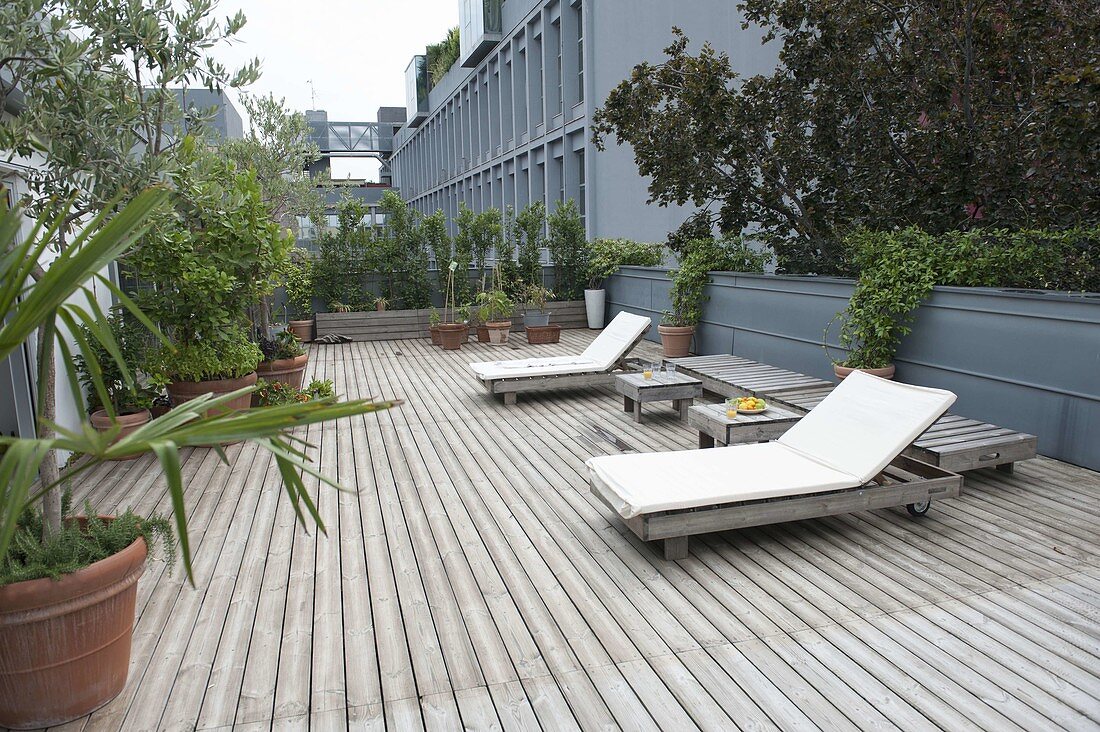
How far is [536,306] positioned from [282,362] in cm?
593

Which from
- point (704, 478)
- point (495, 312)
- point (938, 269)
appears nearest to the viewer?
point (704, 478)

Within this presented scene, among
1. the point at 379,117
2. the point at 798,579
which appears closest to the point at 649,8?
the point at 798,579

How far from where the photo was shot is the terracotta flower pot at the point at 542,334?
1216cm

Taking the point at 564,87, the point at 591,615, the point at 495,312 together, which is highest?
the point at 564,87

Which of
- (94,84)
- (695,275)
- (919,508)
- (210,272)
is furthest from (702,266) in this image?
(94,84)

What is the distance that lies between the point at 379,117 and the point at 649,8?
29987mm

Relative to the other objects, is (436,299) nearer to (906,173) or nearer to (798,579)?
(906,173)

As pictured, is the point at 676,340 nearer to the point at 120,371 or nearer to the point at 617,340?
the point at 617,340

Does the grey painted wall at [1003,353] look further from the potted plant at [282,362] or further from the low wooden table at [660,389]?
the potted plant at [282,362]

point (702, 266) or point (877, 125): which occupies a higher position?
point (877, 125)

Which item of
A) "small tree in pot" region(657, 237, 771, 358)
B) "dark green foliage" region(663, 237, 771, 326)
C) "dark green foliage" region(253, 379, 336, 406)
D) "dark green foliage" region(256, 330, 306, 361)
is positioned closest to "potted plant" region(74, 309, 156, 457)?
"dark green foliage" region(253, 379, 336, 406)

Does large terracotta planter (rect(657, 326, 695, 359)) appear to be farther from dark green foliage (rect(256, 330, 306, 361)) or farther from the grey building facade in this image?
the grey building facade

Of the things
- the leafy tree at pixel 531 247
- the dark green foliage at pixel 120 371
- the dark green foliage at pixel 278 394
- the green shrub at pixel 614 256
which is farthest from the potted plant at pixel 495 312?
the dark green foliage at pixel 120 371

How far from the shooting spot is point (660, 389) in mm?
6895
